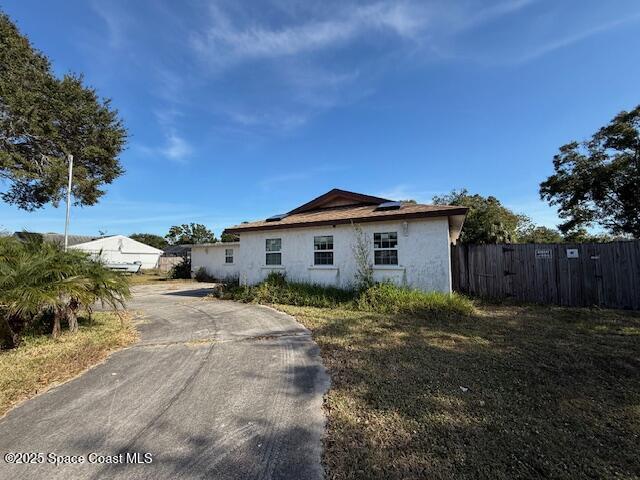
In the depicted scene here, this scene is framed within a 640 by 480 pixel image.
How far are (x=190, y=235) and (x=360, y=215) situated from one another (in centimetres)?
6003

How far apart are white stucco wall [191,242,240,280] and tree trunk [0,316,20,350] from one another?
50.8ft

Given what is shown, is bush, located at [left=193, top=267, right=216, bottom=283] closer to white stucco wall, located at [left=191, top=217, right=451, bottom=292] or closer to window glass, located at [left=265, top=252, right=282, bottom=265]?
white stucco wall, located at [left=191, top=217, right=451, bottom=292]

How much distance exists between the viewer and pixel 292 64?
10.0 meters

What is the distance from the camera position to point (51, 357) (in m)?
4.88

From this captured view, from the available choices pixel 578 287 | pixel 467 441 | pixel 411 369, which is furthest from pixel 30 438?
→ pixel 578 287

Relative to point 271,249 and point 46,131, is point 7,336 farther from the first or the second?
point 46,131

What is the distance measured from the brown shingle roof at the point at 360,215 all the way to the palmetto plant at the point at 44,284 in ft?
19.4

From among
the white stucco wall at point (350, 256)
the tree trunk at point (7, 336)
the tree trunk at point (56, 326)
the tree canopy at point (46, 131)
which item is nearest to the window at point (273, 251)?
the white stucco wall at point (350, 256)

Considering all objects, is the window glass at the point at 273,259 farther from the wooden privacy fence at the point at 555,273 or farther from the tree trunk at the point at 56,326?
the tree trunk at the point at 56,326

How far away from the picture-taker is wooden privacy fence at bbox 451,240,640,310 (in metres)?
A: 8.95

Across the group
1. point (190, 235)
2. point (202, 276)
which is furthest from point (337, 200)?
point (190, 235)

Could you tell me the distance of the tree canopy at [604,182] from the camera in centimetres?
1505

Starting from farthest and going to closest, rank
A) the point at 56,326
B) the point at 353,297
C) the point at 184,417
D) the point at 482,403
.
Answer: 1. the point at 353,297
2. the point at 56,326
3. the point at 482,403
4. the point at 184,417

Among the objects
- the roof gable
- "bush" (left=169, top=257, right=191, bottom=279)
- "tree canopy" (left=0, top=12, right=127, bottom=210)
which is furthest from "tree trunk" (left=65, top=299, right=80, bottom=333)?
"bush" (left=169, top=257, right=191, bottom=279)
